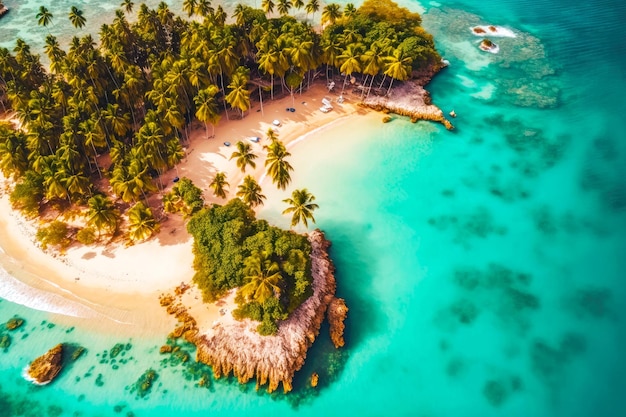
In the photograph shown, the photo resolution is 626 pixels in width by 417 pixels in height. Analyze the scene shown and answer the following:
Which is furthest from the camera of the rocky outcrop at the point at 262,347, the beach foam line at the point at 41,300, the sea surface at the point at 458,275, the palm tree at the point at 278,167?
the palm tree at the point at 278,167

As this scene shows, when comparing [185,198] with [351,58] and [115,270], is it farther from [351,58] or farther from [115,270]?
[351,58]

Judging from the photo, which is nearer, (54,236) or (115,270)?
(115,270)

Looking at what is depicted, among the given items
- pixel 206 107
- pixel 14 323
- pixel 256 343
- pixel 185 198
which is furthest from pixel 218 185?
pixel 14 323

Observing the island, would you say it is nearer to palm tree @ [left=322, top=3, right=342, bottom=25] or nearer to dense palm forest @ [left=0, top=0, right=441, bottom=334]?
dense palm forest @ [left=0, top=0, right=441, bottom=334]

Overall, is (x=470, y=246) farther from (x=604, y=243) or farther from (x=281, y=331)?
(x=281, y=331)

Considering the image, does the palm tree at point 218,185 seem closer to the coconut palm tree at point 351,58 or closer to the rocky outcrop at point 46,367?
the rocky outcrop at point 46,367

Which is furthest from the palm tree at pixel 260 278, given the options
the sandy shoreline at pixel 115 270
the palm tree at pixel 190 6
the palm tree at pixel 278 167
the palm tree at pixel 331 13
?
the palm tree at pixel 190 6

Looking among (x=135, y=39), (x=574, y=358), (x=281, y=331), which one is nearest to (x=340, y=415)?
(x=281, y=331)
